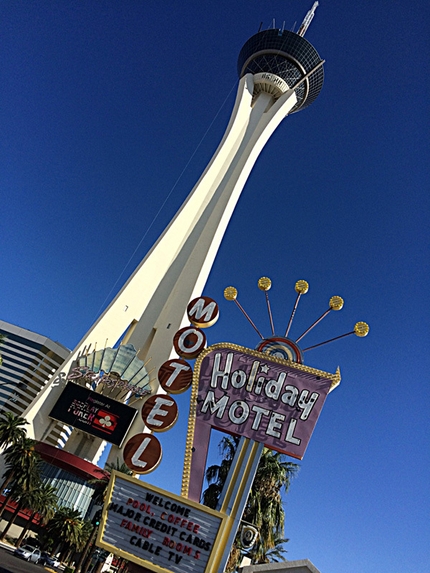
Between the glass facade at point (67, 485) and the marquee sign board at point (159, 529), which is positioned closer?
the marquee sign board at point (159, 529)

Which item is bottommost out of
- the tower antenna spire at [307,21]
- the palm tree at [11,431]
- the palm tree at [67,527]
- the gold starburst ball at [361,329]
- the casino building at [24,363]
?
the palm tree at [67,527]

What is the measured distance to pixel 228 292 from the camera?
77.0 ft

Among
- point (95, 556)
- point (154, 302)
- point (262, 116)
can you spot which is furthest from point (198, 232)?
point (95, 556)

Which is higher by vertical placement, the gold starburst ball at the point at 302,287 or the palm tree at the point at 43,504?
the gold starburst ball at the point at 302,287

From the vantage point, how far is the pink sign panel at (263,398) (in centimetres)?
1736

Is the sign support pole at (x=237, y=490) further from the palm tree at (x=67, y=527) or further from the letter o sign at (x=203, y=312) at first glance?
the palm tree at (x=67, y=527)

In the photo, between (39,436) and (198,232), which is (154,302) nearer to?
(198,232)

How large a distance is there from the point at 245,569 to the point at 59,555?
2165 inches

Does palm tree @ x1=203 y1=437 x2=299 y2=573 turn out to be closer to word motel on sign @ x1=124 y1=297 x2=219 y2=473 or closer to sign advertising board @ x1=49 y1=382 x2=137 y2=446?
word motel on sign @ x1=124 y1=297 x2=219 y2=473

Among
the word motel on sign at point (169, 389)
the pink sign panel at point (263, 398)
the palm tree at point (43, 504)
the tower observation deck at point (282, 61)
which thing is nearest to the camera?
the pink sign panel at point (263, 398)

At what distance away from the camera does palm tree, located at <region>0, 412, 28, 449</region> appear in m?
40.8

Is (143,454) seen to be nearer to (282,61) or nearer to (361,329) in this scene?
(361,329)

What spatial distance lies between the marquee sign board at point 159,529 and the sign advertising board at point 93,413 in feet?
92.1

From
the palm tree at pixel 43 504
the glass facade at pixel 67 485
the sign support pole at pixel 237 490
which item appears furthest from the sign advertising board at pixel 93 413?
the sign support pole at pixel 237 490
